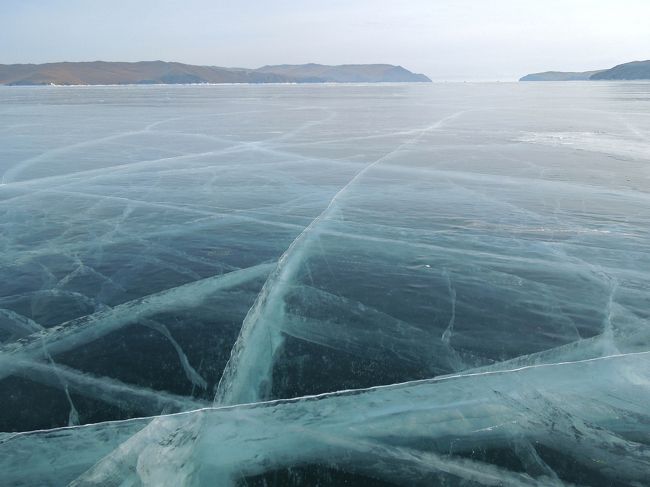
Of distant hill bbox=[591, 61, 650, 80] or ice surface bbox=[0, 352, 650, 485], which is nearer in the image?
ice surface bbox=[0, 352, 650, 485]

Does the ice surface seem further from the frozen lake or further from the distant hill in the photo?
the distant hill

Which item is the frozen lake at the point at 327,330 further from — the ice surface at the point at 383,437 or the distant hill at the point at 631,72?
the distant hill at the point at 631,72

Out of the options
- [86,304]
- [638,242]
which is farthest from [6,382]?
[638,242]

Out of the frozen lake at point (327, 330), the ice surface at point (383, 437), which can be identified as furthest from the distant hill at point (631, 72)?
the ice surface at point (383, 437)

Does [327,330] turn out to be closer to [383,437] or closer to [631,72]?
[383,437]

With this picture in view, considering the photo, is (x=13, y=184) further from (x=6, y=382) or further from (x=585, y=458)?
(x=585, y=458)

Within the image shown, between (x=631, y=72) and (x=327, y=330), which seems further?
(x=631, y=72)

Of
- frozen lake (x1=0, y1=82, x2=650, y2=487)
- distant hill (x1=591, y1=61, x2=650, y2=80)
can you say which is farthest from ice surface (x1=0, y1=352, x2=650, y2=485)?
distant hill (x1=591, y1=61, x2=650, y2=80)

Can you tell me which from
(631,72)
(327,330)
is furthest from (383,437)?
(631,72)

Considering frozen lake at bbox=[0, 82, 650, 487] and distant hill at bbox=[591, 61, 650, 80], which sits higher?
distant hill at bbox=[591, 61, 650, 80]
